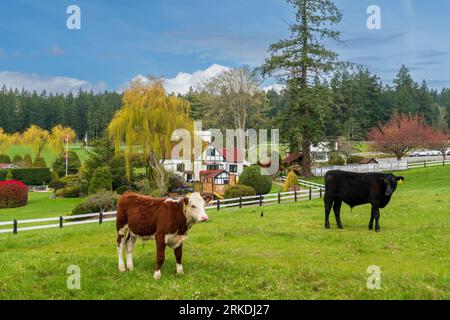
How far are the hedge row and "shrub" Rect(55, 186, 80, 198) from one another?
14125mm

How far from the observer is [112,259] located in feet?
34.6

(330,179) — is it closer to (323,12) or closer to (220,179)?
(220,179)

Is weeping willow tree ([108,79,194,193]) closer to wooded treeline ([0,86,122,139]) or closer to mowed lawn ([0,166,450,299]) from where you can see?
mowed lawn ([0,166,450,299])

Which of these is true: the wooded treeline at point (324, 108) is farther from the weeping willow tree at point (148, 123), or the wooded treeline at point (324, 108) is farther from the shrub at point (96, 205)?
the shrub at point (96, 205)

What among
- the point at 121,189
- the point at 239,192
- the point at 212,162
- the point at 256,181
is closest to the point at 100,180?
the point at 121,189

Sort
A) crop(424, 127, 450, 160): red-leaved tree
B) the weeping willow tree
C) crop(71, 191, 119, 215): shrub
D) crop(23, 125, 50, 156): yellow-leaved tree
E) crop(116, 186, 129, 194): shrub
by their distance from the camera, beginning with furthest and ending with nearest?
crop(23, 125, 50, 156): yellow-leaved tree
crop(424, 127, 450, 160): red-leaved tree
crop(116, 186, 129, 194): shrub
the weeping willow tree
crop(71, 191, 119, 215): shrub

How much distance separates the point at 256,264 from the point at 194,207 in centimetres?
253

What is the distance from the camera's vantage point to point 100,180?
42.0 meters

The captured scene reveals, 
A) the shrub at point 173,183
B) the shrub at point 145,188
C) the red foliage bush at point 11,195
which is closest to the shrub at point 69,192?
the red foliage bush at point 11,195

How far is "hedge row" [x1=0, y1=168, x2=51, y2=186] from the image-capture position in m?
60.9

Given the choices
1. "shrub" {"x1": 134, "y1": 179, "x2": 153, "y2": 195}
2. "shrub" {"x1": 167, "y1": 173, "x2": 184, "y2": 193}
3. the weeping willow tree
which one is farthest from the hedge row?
"shrub" {"x1": 134, "y1": 179, "x2": 153, "y2": 195}

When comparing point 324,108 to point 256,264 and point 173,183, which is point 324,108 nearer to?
point 173,183

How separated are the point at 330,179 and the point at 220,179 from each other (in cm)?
3377

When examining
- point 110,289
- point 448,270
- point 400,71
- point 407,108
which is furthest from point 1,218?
point 400,71
